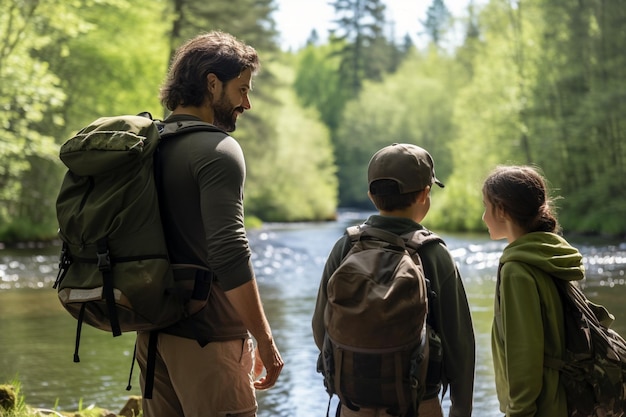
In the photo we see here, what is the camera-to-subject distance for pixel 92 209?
2.65 m

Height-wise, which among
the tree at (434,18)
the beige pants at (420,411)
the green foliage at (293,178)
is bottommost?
the green foliage at (293,178)

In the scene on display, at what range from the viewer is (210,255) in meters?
2.69

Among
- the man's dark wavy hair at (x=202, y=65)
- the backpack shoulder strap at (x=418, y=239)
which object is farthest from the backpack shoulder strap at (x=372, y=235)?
the man's dark wavy hair at (x=202, y=65)

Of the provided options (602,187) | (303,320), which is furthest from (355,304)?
(602,187)

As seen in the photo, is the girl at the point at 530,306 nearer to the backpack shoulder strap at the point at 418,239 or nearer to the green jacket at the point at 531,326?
the green jacket at the point at 531,326

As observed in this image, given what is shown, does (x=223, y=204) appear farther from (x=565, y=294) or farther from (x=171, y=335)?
(x=565, y=294)

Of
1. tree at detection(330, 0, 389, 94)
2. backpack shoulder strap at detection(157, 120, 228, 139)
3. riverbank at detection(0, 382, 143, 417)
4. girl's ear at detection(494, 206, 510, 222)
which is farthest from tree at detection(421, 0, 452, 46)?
backpack shoulder strap at detection(157, 120, 228, 139)

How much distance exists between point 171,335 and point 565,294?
1301mm

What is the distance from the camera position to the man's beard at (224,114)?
2924 mm

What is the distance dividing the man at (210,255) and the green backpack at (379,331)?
0.75 ft

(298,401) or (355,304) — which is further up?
(355,304)

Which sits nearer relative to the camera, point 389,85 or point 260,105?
point 260,105

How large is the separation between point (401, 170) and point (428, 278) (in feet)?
1.24

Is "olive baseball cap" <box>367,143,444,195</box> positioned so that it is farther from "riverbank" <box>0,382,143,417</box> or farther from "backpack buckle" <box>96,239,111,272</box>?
"riverbank" <box>0,382,143,417</box>
